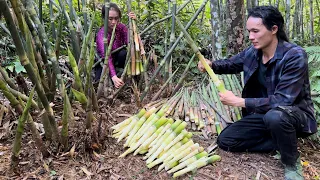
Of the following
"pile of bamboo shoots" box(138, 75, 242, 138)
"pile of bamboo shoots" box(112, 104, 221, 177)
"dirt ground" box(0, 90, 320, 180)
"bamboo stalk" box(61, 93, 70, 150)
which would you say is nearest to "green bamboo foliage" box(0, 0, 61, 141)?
"bamboo stalk" box(61, 93, 70, 150)

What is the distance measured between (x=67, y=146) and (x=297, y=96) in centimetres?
160

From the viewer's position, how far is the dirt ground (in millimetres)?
1954

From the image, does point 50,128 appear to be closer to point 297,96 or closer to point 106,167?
point 106,167

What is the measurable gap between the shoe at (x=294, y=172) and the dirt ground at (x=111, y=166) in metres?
0.05

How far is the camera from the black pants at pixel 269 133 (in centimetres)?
202

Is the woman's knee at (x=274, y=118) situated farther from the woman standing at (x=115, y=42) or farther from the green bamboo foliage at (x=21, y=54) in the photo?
the woman standing at (x=115, y=42)

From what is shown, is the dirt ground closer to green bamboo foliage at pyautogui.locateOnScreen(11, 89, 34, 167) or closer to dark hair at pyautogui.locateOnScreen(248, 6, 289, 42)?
green bamboo foliage at pyautogui.locateOnScreen(11, 89, 34, 167)

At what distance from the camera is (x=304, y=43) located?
18.0 ft

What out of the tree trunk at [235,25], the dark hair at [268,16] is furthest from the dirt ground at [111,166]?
the tree trunk at [235,25]

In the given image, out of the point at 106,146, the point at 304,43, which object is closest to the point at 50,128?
the point at 106,146

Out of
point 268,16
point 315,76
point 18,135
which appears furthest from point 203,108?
point 18,135

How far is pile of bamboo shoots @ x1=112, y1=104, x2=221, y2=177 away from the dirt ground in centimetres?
5

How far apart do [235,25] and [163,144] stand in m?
1.88

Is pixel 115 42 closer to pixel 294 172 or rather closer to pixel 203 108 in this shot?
pixel 203 108
